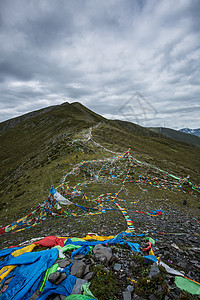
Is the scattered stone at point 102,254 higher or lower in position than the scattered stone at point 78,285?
lower

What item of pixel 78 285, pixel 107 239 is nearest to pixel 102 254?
pixel 78 285

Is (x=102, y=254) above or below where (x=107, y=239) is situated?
above

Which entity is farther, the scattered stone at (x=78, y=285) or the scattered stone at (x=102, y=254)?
the scattered stone at (x=102, y=254)

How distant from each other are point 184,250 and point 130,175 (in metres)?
15.7

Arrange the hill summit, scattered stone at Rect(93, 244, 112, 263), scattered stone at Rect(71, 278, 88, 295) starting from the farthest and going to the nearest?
scattered stone at Rect(93, 244, 112, 263) → the hill summit → scattered stone at Rect(71, 278, 88, 295)

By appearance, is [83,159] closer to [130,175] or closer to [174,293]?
[130,175]

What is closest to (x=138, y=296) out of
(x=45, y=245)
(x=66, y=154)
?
(x=45, y=245)

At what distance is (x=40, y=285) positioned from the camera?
4.75 meters

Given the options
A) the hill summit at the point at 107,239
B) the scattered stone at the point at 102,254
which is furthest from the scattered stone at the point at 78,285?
the scattered stone at the point at 102,254

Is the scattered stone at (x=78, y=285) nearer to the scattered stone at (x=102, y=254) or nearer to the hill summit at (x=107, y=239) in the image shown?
the hill summit at (x=107, y=239)

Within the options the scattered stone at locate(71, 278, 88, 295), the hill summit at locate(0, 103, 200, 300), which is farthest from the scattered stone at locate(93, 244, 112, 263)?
the scattered stone at locate(71, 278, 88, 295)

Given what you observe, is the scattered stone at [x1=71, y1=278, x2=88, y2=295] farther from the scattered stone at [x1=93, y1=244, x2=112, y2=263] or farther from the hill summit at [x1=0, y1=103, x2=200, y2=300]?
the scattered stone at [x1=93, y1=244, x2=112, y2=263]

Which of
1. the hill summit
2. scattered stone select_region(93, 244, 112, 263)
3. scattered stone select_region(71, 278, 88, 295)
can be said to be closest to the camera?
scattered stone select_region(71, 278, 88, 295)

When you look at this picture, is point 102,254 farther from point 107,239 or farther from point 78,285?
point 107,239
